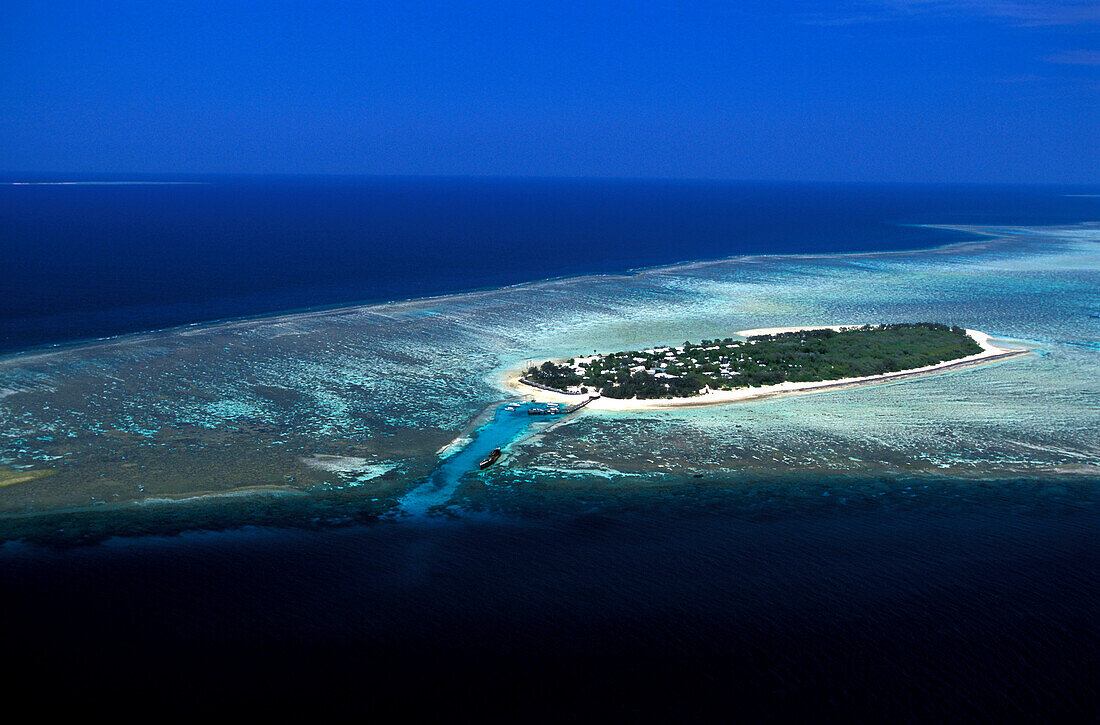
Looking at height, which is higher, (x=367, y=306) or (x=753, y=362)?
(x=367, y=306)

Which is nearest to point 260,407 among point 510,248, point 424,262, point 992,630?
point 992,630

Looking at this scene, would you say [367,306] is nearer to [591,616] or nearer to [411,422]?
[411,422]

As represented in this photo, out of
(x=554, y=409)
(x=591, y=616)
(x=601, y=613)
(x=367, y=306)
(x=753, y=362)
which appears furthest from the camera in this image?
(x=367, y=306)

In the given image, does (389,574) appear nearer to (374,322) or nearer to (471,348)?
(471,348)

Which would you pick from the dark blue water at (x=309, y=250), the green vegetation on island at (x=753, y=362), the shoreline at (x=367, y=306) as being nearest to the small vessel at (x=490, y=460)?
the green vegetation on island at (x=753, y=362)

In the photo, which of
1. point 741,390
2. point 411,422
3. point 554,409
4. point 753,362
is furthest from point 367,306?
point 741,390

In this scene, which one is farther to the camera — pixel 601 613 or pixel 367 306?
pixel 367 306

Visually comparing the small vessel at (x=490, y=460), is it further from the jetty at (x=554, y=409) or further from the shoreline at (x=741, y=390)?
the shoreline at (x=741, y=390)
